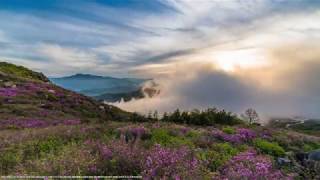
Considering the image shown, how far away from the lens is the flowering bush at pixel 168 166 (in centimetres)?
759

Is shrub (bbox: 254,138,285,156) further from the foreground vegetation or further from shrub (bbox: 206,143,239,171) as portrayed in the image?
shrub (bbox: 206,143,239,171)

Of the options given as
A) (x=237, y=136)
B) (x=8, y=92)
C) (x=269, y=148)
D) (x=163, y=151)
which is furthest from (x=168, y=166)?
(x=8, y=92)

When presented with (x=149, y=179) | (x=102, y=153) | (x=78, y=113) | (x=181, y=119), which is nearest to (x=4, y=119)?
(x=78, y=113)

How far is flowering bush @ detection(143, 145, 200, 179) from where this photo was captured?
299 inches

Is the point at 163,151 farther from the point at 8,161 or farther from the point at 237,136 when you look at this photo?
the point at 237,136

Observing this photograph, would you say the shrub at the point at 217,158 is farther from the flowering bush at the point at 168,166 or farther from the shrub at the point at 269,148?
the shrub at the point at 269,148

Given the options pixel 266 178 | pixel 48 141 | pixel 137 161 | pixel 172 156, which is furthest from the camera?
pixel 48 141

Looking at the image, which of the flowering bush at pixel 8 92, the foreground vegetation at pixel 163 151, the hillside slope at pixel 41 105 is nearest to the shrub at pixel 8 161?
the foreground vegetation at pixel 163 151

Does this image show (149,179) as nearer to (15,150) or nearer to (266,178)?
(266,178)

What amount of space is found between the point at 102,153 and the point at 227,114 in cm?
2127

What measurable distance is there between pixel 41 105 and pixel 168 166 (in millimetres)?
45893

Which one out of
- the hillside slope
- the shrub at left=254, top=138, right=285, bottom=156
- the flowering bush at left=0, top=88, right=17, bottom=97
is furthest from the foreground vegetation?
the flowering bush at left=0, top=88, right=17, bottom=97

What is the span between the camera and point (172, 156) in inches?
329

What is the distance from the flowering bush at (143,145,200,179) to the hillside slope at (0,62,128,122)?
33.2 metres
